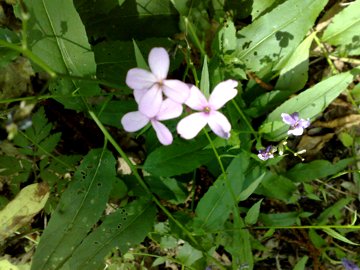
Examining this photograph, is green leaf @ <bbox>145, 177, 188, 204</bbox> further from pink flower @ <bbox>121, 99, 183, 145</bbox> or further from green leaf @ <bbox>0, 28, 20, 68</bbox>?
green leaf @ <bbox>0, 28, 20, 68</bbox>

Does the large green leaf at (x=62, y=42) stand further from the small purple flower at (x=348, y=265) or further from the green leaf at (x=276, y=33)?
the small purple flower at (x=348, y=265)

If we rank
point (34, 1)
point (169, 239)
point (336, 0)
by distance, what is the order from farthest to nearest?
point (336, 0) < point (169, 239) < point (34, 1)

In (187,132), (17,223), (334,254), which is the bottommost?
(334,254)

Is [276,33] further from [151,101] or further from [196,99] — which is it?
[151,101]

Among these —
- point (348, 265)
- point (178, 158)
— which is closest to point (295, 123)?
point (178, 158)

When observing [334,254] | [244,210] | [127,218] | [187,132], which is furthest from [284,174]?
[187,132]

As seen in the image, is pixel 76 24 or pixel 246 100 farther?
pixel 246 100

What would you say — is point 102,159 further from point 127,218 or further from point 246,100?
point 246,100
